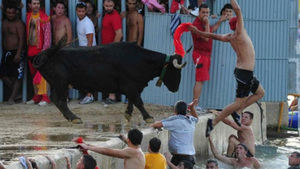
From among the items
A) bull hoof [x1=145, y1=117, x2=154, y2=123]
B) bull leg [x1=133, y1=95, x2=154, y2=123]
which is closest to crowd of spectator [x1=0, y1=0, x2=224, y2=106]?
bull leg [x1=133, y1=95, x2=154, y2=123]

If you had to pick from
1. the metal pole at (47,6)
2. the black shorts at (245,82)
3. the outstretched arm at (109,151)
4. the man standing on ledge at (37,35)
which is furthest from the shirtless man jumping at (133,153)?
the metal pole at (47,6)

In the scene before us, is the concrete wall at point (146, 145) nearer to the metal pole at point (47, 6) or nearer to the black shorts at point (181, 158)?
the black shorts at point (181, 158)

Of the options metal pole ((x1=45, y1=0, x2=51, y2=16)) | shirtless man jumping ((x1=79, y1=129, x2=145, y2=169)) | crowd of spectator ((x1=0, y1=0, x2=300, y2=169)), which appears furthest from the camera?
metal pole ((x1=45, y1=0, x2=51, y2=16))

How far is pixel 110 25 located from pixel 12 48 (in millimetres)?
1777

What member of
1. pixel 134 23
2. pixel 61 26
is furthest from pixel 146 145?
pixel 134 23

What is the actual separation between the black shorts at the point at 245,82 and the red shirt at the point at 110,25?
3.54 metres

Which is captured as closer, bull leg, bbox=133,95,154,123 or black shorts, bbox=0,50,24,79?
bull leg, bbox=133,95,154,123

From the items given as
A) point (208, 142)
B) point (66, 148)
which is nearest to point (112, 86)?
point (208, 142)

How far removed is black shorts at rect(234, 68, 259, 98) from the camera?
11750 mm

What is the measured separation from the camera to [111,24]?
1480 centimetres

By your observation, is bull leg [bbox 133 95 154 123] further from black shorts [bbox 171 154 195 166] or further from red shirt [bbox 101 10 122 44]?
red shirt [bbox 101 10 122 44]

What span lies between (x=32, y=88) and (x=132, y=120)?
3.13m

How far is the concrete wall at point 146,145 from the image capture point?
8.59m

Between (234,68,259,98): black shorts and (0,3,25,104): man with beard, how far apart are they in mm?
4591
